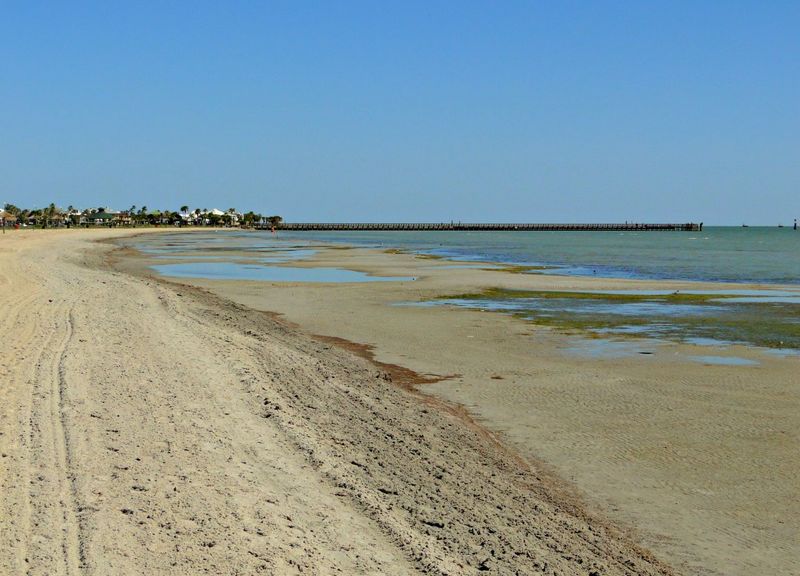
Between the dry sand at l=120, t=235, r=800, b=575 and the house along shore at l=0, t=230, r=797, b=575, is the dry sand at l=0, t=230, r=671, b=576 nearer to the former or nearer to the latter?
the house along shore at l=0, t=230, r=797, b=575

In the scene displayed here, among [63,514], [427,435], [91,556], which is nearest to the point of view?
[91,556]

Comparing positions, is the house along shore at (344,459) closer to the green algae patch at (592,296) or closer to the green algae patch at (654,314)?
the green algae patch at (654,314)

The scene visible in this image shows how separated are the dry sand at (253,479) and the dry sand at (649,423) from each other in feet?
1.99

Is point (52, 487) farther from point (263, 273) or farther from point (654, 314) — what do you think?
point (263, 273)

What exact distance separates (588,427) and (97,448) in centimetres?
646

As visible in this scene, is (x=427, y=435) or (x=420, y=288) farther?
(x=420, y=288)

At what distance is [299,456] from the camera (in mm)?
8609

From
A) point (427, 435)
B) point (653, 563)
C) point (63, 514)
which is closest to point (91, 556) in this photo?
point (63, 514)

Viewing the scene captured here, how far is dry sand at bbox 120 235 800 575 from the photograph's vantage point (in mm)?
7953

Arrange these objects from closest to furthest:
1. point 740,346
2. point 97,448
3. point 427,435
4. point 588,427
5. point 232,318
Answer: point 97,448
point 427,435
point 588,427
point 740,346
point 232,318

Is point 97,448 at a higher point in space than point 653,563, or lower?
higher

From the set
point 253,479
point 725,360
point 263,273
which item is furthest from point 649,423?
point 263,273

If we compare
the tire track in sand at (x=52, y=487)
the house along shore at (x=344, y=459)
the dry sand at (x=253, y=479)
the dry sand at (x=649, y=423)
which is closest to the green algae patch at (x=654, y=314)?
the dry sand at (x=649, y=423)

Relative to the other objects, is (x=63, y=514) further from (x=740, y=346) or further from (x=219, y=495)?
(x=740, y=346)
